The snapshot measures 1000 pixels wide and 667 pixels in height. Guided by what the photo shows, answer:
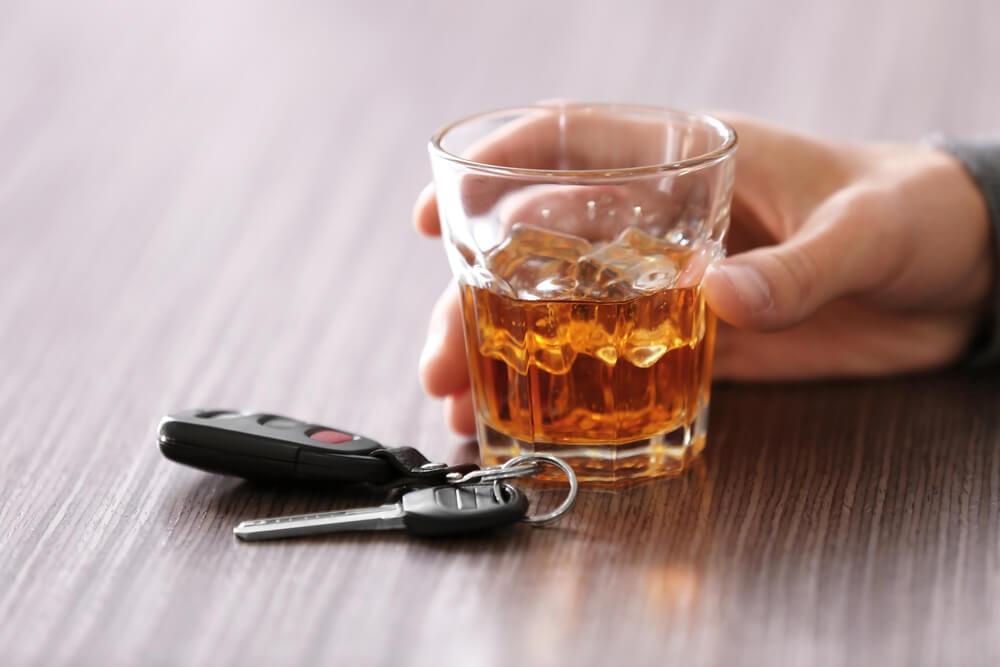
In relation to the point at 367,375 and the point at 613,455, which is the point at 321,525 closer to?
the point at 613,455

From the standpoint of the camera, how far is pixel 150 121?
1728 millimetres

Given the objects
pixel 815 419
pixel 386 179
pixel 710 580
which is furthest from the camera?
pixel 386 179

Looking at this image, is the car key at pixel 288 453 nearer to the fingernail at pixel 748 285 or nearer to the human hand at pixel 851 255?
the human hand at pixel 851 255

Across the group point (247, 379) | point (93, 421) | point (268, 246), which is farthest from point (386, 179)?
point (93, 421)

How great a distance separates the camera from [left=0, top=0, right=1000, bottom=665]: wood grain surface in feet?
2.23

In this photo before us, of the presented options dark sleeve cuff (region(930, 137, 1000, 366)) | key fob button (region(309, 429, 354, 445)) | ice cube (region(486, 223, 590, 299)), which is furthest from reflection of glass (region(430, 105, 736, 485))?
dark sleeve cuff (region(930, 137, 1000, 366))

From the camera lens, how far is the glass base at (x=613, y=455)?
0.82 metres

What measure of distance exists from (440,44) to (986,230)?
1.02 m

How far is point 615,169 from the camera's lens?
83cm

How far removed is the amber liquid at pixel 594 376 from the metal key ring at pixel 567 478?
0.04ft

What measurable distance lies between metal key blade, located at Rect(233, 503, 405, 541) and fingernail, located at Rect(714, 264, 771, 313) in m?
0.28

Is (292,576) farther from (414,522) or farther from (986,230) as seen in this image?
(986,230)

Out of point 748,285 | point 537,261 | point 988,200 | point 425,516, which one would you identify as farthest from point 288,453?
point 988,200

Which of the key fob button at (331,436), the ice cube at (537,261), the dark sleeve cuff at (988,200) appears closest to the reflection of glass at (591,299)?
the ice cube at (537,261)
